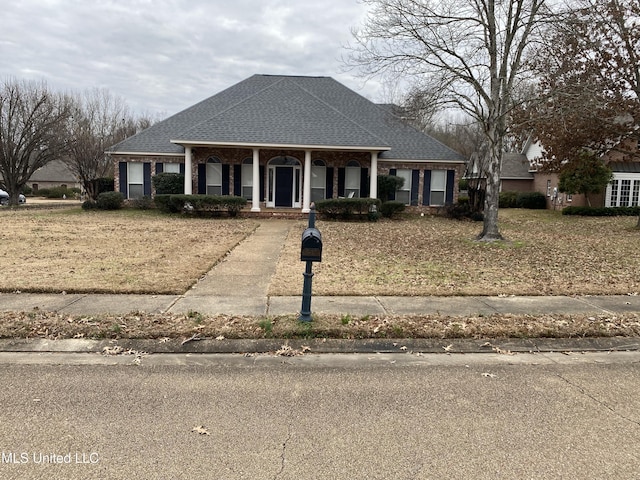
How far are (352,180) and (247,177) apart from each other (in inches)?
218

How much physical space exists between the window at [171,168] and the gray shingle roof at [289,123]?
696 millimetres

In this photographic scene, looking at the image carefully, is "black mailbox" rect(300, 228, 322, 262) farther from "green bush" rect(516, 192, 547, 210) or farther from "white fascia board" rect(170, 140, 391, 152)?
"green bush" rect(516, 192, 547, 210)

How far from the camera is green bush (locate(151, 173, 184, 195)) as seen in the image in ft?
75.3

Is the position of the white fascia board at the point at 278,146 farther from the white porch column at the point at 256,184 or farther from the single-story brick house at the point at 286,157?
the white porch column at the point at 256,184

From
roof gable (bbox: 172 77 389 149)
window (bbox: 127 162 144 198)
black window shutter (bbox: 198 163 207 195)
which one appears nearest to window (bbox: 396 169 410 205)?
roof gable (bbox: 172 77 389 149)

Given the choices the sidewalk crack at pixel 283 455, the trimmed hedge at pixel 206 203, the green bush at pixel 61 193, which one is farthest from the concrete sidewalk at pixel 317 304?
the green bush at pixel 61 193

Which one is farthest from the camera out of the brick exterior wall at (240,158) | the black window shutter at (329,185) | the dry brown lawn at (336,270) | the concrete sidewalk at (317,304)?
the black window shutter at (329,185)

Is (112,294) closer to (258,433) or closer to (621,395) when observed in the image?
(258,433)

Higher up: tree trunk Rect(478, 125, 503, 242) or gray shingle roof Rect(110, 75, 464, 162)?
gray shingle roof Rect(110, 75, 464, 162)

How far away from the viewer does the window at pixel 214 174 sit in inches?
940

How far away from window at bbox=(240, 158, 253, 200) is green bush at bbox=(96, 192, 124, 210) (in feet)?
21.2

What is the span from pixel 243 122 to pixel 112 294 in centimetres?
1696

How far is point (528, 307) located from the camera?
6789mm

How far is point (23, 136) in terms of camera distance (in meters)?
29.3
